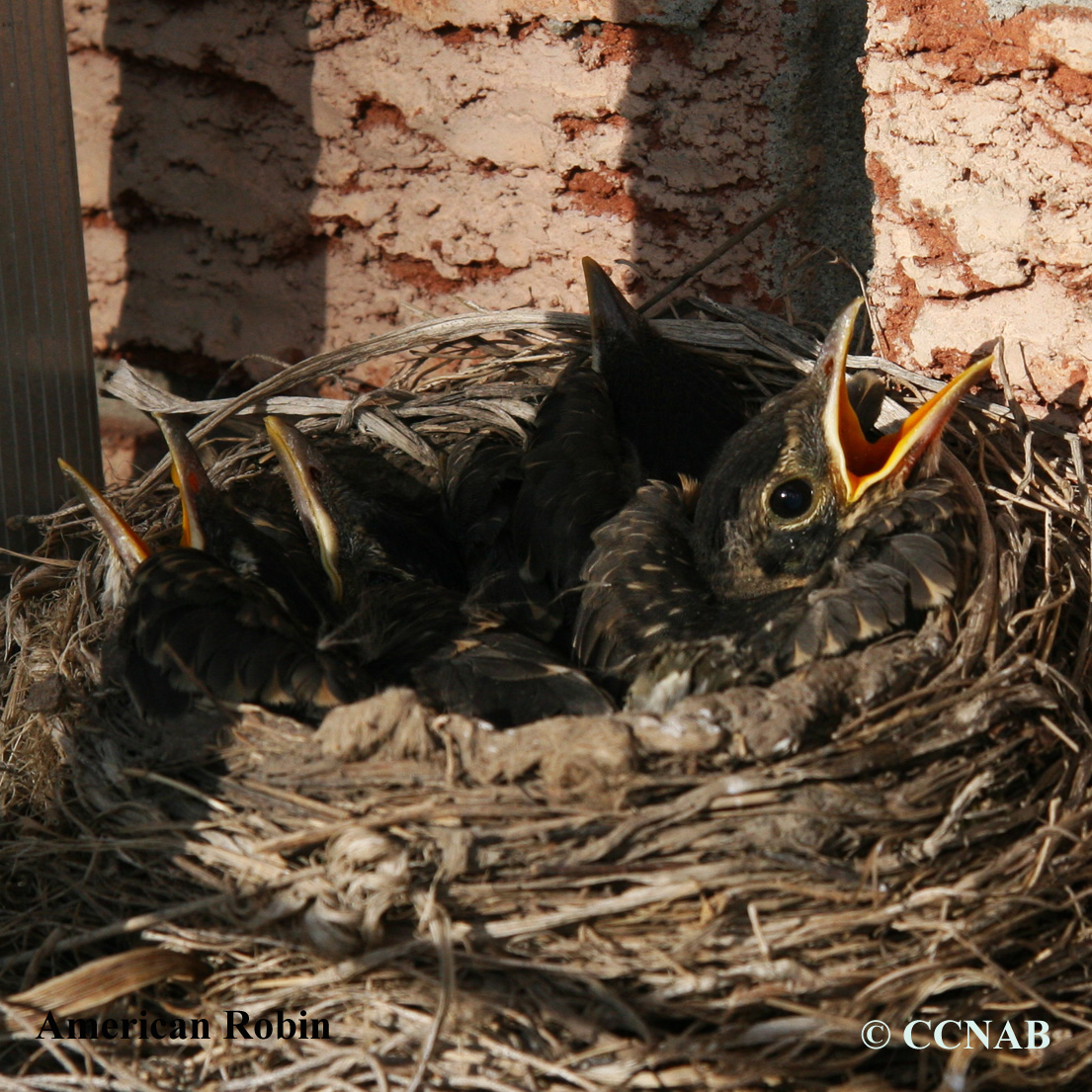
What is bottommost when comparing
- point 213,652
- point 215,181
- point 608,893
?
point 608,893

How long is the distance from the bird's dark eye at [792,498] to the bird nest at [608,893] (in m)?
0.25

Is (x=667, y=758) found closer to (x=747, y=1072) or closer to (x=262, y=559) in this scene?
(x=747, y=1072)

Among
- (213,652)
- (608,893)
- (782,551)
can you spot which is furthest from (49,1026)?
(782,551)

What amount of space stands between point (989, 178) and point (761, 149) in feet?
1.73

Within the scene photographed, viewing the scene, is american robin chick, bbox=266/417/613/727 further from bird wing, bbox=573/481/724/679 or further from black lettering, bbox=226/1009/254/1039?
black lettering, bbox=226/1009/254/1039

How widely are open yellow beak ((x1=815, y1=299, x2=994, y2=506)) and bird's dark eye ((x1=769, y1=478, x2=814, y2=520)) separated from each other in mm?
42

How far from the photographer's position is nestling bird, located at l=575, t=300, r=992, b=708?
1303 millimetres

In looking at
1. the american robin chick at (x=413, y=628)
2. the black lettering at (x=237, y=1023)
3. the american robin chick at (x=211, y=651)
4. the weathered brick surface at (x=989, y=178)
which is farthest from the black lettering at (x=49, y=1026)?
the weathered brick surface at (x=989, y=178)

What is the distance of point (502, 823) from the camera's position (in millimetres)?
1139

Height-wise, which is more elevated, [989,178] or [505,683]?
[989,178]

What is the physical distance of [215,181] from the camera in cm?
237

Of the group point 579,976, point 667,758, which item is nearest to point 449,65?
point 667,758

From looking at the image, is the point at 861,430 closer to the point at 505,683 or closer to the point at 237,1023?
the point at 505,683

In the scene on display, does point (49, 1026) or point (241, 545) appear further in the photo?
point (241, 545)
